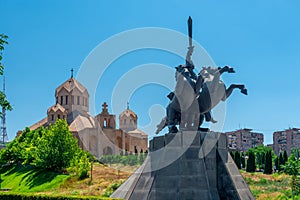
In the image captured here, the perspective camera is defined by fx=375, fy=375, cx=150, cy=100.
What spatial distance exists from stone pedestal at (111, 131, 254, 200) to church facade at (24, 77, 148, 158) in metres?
44.5

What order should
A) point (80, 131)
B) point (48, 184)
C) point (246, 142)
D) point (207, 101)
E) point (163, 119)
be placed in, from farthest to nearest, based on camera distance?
point (246, 142) < point (80, 131) < point (48, 184) < point (163, 119) < point (207, 101)

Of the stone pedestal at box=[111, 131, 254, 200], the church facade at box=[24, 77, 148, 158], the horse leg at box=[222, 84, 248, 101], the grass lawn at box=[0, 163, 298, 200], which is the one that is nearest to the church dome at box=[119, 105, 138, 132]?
the church facade at box=[24, 77, 148, 158]

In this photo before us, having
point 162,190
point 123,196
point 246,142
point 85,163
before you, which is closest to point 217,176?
point 162,190

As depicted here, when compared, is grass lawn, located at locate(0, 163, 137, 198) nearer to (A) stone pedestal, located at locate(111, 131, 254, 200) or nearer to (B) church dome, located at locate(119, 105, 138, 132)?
(A) stone pedestal, located at locate(111, 131, 254, 200)

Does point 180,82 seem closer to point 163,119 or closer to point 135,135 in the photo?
point 163,119

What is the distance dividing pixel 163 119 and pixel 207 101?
8.12ft

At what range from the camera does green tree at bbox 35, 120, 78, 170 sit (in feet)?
124

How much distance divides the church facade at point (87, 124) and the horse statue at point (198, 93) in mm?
44045

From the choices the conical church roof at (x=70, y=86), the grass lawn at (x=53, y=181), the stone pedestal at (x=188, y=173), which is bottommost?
the grass lawn at (x=53, y=181)

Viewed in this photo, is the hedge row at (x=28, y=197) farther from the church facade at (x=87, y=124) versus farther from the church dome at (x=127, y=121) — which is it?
the church dome at (x=127, y=121)

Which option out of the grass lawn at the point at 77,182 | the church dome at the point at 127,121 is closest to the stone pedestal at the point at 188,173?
the grass lawn at the point at 77,182

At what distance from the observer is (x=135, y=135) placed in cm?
6588

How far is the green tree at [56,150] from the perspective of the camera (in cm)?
3794

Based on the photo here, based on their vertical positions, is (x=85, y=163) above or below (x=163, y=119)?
below
